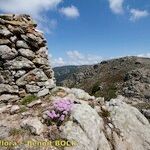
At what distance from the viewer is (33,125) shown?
13797mm

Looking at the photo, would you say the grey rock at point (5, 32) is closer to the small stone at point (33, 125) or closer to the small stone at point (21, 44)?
the small stone at point (21, 44)

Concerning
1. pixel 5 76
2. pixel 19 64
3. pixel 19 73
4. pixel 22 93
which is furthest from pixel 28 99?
pixel 19 64

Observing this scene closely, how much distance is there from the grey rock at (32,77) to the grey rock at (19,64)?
414 millimetres

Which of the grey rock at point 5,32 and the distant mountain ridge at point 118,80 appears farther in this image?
the distant mountain ridge at point 118,80

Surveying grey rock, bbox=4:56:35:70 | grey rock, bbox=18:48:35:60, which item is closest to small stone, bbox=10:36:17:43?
grey rock, bbox=18:48:35:60

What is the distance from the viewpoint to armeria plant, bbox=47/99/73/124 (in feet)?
47.0

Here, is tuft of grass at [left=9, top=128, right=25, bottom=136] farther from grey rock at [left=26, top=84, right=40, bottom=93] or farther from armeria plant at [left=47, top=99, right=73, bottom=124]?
grey rock at [left=26, top=84, right=40, bottom=93]

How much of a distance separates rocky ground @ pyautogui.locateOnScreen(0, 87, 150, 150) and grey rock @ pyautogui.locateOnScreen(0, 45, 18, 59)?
2776mm

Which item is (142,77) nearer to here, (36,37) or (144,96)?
(144,96)

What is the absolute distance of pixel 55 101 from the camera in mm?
15680

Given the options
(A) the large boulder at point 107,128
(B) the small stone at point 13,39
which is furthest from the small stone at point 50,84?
(B) the small stone at point 13,39

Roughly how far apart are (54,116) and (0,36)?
20.0 feet

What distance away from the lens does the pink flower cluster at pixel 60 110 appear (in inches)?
565

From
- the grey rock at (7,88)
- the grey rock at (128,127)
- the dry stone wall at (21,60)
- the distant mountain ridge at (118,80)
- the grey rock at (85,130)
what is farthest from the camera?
the distant mountain ridge at (118,80)
